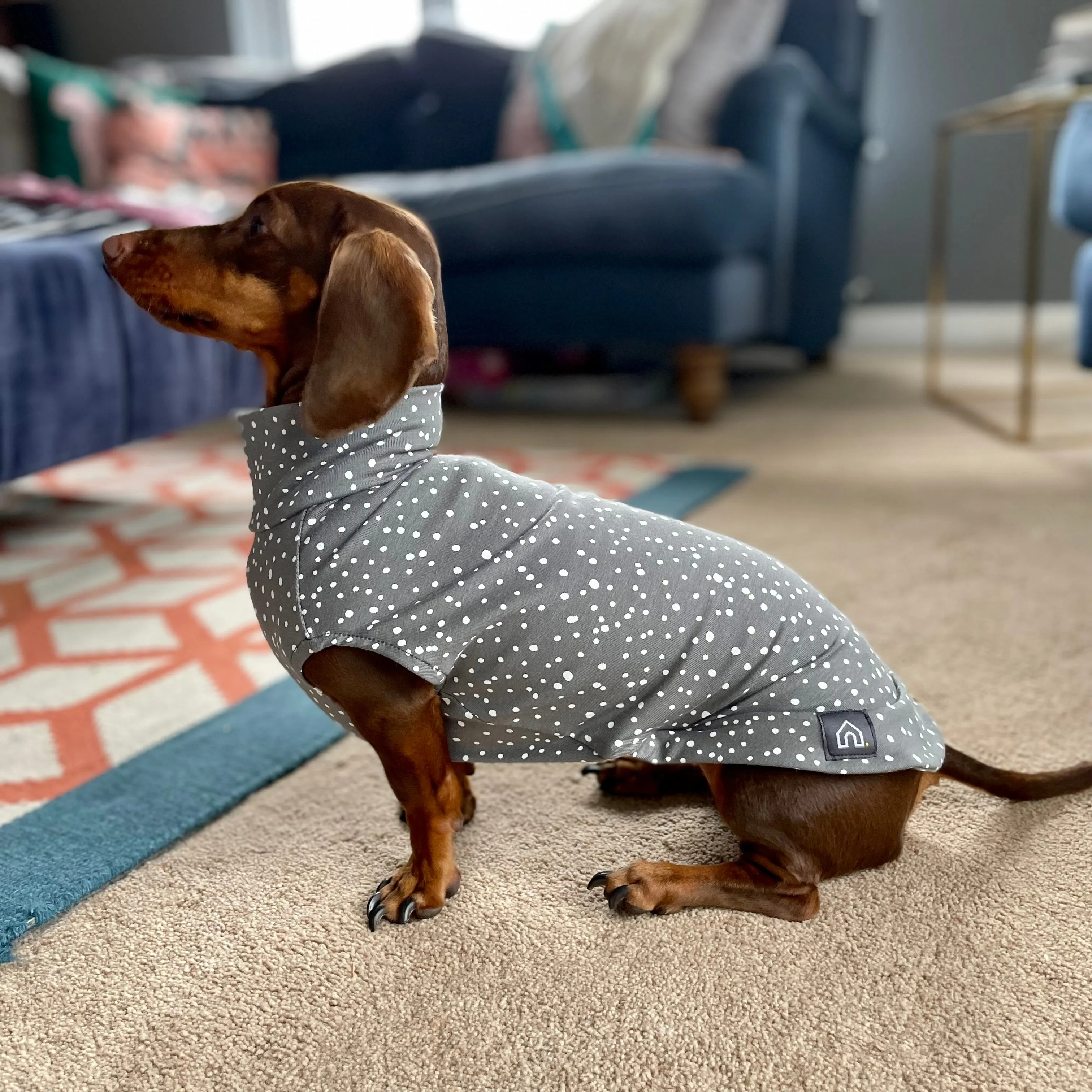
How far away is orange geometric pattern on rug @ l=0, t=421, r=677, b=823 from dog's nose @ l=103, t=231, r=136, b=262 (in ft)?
1.92

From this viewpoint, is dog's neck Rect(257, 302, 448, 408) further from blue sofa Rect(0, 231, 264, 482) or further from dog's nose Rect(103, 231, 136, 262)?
blue sofa Rect(0, 231, 264, 482)

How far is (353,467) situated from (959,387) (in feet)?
10.5

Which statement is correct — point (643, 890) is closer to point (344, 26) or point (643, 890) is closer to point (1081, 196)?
point (1081, 196)

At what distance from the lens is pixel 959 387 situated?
3.61 meters

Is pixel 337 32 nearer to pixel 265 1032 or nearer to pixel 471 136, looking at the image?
pixel 471 136

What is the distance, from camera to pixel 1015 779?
998 mm

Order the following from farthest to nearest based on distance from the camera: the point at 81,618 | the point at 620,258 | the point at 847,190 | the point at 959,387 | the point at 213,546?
the point at 847,190
the point at 959,387
the point at 620,258
the point at 213,546
the point at 81,618

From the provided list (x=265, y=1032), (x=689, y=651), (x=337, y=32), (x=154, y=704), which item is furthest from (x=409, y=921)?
(x=337, y=32)

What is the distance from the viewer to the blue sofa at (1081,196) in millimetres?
2299

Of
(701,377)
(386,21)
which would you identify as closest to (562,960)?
(701,377)

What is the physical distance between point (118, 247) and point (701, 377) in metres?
2.33

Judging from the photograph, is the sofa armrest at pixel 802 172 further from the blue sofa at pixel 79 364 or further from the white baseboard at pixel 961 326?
the blue sofa at pixel 79 364

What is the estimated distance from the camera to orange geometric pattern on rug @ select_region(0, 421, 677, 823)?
51.1 inches

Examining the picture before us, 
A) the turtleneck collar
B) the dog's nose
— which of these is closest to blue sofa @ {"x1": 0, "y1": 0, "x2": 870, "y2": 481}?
the dog's nose
